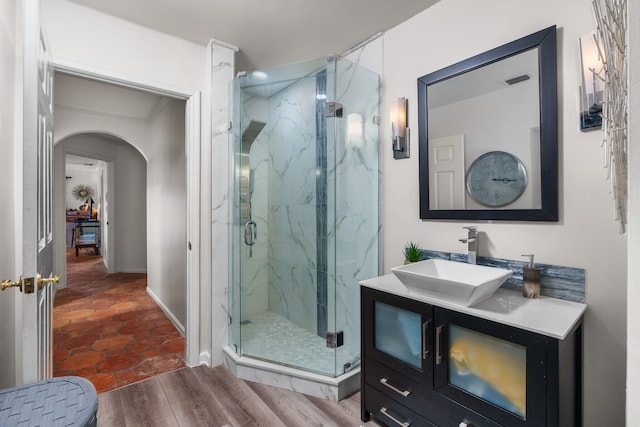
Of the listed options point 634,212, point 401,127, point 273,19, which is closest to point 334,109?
point 401,127

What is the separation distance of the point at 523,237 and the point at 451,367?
765 mm

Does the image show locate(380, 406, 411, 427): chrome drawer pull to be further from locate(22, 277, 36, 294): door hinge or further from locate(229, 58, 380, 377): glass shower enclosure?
locate(22, 277, 36, 294): door hinge

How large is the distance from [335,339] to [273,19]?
2.25 meters

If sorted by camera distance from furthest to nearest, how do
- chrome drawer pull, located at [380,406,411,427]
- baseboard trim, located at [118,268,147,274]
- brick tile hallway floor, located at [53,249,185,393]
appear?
baseboard trim, located at [118,268,147,274]
brick tile hallway floor, located at [53,249,185,393]
chrome drawer pull, located at [380,406,411,427]

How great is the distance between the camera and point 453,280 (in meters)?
1.58

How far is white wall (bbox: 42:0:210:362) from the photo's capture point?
Result: 1937 mm

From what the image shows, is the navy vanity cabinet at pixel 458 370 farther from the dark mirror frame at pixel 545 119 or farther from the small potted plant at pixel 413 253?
the dark mirror frame at pixel 545 119

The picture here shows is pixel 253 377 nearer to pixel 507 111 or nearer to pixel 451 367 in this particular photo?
pixel 451 367

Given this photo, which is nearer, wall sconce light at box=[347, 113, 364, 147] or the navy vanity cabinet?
the navy vanity cabinet

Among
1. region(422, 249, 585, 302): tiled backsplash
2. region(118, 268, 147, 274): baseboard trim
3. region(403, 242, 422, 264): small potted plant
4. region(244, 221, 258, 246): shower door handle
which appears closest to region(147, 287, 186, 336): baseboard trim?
region(244, 221, 258, 246): shower door handle

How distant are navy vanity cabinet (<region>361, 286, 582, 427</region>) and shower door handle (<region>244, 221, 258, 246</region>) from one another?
3.67 feet

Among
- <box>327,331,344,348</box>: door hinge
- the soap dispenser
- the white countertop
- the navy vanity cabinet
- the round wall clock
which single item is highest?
the round wall clock

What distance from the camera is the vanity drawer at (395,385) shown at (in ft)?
4.91

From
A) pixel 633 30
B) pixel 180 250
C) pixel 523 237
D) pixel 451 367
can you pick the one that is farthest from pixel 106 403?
pixel 633 30
